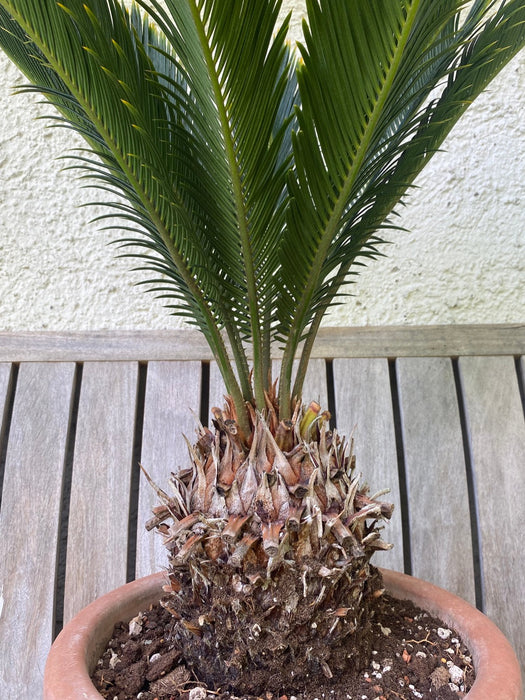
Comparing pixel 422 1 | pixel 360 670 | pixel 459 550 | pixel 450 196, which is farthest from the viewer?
pixel 450 196

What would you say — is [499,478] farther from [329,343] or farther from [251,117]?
[251,117]

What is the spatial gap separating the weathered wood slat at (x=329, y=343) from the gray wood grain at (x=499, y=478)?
0.16 ft

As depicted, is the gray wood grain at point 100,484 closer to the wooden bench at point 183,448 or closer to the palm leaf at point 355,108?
the wooden bench at point 183,448

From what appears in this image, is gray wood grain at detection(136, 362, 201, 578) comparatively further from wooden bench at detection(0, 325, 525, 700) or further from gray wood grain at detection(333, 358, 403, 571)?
gray wood grain at detection(333, 358, 403, 571)

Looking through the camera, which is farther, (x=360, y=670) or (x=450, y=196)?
(x=450, y=196)

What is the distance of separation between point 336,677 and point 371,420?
67 cm

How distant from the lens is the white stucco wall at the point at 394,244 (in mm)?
1540

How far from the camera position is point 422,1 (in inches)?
22.4

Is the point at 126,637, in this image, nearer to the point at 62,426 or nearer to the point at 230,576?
the point at 230,576

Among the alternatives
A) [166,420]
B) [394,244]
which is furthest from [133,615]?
[394,244]

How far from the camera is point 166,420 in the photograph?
1.40m

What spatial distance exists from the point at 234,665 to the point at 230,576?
12 centimetres

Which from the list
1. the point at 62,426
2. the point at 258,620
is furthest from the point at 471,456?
the point at 62,426

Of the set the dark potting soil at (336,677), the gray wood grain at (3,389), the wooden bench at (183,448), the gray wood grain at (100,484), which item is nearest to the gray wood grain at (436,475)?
the wooden bench at (183,448)
